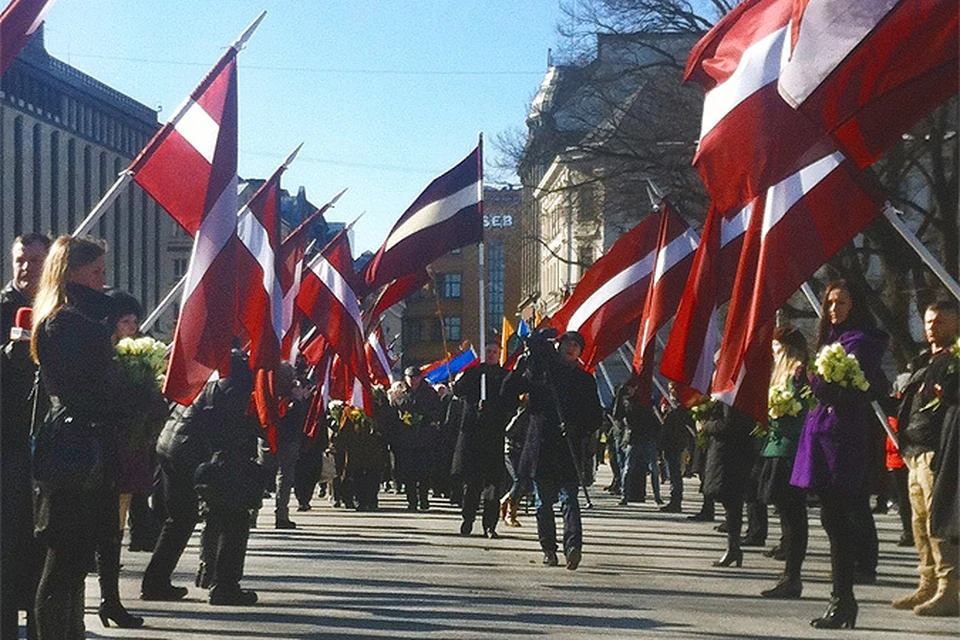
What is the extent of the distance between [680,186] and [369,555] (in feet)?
65.9

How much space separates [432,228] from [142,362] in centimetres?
1101

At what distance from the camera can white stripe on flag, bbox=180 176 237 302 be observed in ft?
36.8

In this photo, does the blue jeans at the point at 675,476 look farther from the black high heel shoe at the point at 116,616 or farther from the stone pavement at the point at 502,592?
the black high heel shoe at the point at 116,616

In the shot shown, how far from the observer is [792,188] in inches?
411

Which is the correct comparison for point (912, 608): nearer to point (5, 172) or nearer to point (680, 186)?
point (680, 186)

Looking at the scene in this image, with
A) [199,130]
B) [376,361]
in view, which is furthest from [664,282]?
[376,361]

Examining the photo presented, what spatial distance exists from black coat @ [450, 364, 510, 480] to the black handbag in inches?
420

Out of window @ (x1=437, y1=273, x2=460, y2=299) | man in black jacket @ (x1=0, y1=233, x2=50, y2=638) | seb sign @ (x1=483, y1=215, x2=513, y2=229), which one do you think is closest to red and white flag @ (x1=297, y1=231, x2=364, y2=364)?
man in black jacket @ (x1=0, y1=233, x2=50, y2=638)

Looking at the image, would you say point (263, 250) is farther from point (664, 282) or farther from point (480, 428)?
point (480, 428)

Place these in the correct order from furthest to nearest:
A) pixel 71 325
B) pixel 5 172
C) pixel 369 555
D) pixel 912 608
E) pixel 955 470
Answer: pixel 5 172 < pixel 369 555 < pixel 912 608 < pixel 955 470 < pixel 71 325

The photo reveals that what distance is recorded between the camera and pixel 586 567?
14391mm

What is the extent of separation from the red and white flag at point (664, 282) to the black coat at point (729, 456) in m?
1.58

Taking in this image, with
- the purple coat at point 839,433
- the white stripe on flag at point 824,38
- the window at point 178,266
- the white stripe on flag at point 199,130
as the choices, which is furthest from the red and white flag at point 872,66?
the window at point 178,266

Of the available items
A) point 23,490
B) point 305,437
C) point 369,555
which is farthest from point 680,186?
point 23,490
